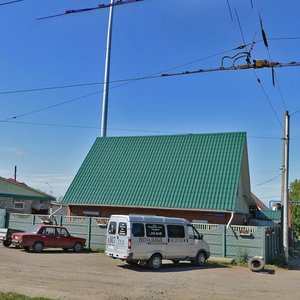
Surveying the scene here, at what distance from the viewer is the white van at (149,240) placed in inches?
728

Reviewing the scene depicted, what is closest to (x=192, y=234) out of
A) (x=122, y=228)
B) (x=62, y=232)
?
(x=122, y=228)

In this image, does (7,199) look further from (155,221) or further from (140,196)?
(155,221)

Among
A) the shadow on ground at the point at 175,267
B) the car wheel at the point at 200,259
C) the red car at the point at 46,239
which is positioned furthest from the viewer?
the red car at the point at 46,239

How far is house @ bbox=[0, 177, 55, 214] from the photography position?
41.4 meters

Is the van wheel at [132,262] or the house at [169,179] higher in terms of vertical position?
the house at [169,179]

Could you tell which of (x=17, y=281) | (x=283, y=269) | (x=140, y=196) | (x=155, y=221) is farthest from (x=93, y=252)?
(x=17, y=281)

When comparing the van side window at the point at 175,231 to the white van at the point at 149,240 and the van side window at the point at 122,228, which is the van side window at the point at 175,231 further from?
the van side window at the point at 122,228

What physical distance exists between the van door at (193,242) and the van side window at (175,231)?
51 centimetres

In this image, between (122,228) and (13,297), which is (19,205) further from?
(13,297)

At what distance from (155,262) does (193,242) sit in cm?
252

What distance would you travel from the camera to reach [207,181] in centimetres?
2805

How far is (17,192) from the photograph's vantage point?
140 feet

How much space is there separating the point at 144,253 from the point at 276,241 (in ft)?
34.4

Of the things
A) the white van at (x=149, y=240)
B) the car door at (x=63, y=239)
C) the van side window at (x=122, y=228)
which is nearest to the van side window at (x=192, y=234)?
the white van at (x=149, y=240)
